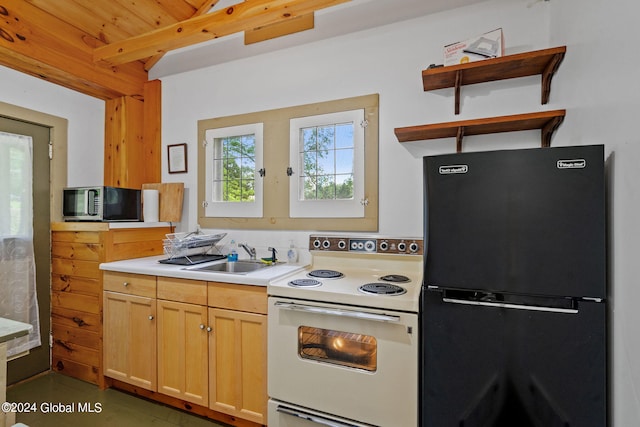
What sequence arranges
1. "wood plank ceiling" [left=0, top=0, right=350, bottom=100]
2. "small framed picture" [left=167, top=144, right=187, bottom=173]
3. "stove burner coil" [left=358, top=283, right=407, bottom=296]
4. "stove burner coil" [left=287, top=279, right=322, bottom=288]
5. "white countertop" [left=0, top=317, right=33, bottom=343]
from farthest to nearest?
"small framed picture" [left=167, top=144, right=187, bottom=173], "wood plank ceiling" [left=0, top=0, right=350, bottom=100], "stove burner coil" [left=287, top=279, right=322, bottom=288], "stove burner coil" [left=358, top=283, right=407, bottom=296], "white countertop" [left=0, top=317, right=33, bottom=343]

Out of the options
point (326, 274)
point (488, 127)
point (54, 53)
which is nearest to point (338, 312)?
point (326, 274)

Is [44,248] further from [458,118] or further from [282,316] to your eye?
[458,118]

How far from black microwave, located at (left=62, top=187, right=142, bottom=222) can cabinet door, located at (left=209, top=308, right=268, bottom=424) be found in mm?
1300

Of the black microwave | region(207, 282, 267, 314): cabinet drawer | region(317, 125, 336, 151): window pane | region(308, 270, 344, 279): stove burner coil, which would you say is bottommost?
region(207, 282, 267, 314): cabinet drawer

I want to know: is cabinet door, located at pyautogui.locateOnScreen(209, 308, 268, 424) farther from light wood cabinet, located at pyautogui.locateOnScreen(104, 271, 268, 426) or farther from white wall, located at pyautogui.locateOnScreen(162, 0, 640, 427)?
white wall, located at pyautogui.locateOnScreen(162, 0, 640, 427)

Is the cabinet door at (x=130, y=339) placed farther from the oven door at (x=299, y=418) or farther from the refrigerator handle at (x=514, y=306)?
the refrigerator handle at (x=514, y=306)

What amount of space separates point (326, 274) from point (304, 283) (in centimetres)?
25

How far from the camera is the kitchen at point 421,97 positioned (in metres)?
1.00

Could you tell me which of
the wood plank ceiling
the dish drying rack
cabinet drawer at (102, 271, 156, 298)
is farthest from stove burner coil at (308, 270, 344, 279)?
the wood plank ceiling

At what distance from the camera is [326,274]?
1.95m

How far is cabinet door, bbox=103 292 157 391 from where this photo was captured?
2.08 metres

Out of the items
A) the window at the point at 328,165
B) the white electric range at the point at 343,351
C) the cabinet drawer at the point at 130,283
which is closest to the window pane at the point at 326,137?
the window at the point at 328,165

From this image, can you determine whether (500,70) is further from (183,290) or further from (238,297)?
(183,290)

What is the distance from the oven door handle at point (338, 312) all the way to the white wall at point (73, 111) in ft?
7.85
